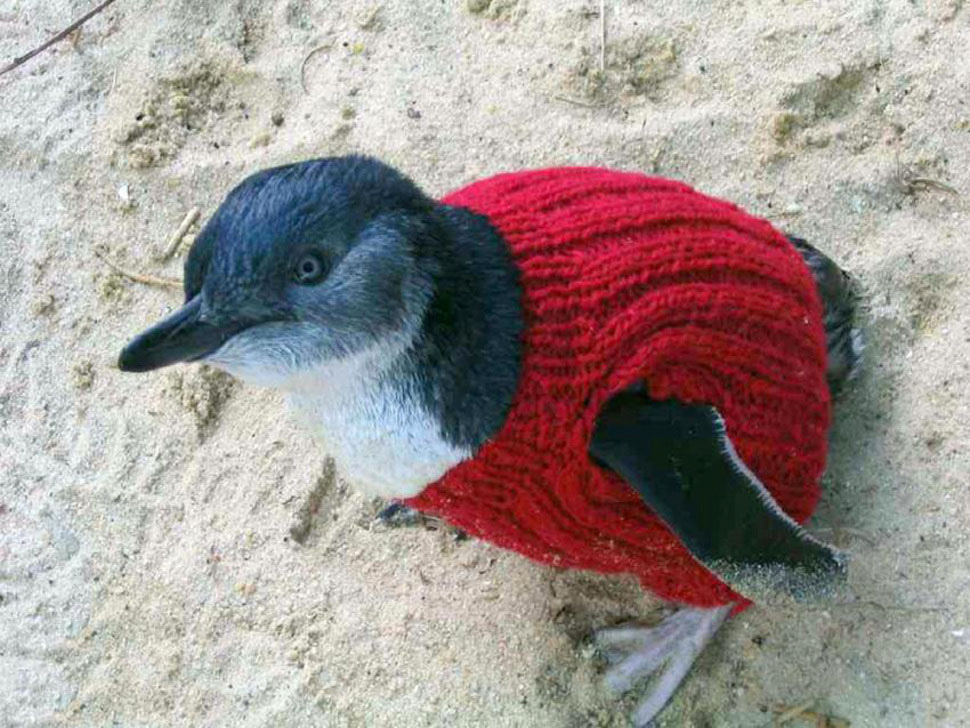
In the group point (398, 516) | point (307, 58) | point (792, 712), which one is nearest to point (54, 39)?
point (307, 58)

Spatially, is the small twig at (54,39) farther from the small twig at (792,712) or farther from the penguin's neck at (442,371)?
the small twig at (792,712)

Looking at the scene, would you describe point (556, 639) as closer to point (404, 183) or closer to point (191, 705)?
point (191, 705)

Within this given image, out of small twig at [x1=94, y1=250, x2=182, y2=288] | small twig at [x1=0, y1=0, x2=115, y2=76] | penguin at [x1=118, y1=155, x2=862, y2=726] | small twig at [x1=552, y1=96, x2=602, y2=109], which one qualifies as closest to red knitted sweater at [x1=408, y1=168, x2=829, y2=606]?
penguin at [x1=118, y1=155, x2=862, y2=726]

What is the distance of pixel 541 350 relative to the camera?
1.42m

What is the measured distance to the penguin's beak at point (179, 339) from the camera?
131cm

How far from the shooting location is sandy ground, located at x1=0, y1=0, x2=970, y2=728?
1.93 metres

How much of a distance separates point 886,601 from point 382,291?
108 cm

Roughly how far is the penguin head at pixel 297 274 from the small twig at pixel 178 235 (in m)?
1.16

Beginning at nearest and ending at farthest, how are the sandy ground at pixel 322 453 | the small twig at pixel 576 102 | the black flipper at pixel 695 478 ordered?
the black flipper at pixel 695 478 < the sandy ground at pixel 322 453 < the small twig at pixel 576 102

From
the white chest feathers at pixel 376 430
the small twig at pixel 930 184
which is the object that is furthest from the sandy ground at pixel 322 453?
the white chest feathers at pixel 376 430

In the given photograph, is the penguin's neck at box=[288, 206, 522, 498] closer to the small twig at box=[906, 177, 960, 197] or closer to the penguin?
the penguin

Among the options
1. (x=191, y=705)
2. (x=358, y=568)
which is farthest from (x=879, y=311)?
(x=191, y=705)

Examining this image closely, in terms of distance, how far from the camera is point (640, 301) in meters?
1.45

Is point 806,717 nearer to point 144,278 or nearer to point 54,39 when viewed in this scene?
point 144,278
